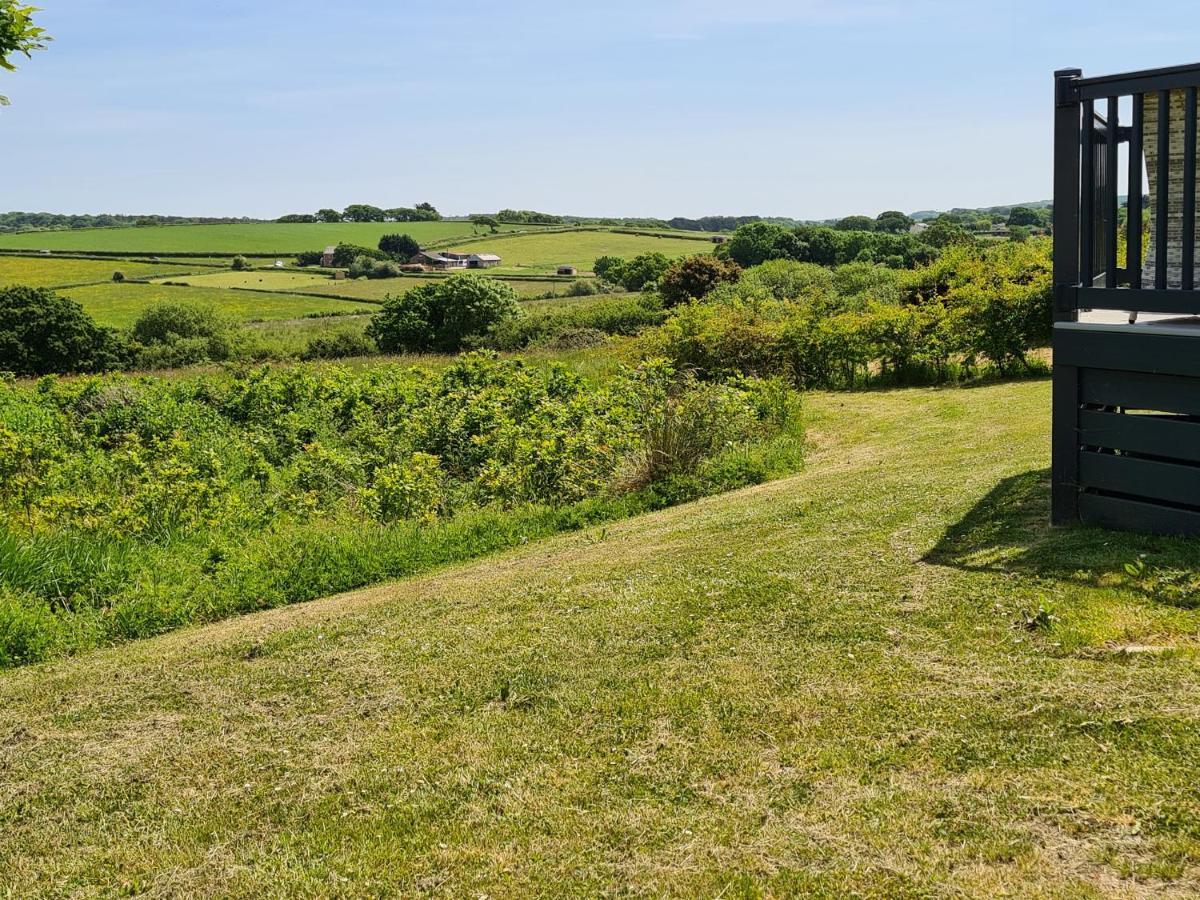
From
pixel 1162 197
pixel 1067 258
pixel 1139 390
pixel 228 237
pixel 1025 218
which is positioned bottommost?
pixel 1139 390

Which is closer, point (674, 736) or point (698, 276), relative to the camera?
point (674, 736)

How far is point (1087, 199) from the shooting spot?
17.7 feet

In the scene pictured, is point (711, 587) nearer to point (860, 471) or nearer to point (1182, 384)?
point (1182, 384)

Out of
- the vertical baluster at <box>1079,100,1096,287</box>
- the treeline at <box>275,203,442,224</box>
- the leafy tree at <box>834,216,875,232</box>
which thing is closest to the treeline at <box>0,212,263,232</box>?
the treeline at <box>275,203,442,224</box>

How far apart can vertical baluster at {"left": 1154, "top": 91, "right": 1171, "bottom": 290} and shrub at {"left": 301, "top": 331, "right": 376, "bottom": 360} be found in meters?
35.2

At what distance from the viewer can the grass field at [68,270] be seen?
6203cm

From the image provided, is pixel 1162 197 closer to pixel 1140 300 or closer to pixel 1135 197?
pixel 1135 197

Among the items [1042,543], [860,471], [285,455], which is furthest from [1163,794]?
[285,455]

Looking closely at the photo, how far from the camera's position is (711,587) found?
231 inches

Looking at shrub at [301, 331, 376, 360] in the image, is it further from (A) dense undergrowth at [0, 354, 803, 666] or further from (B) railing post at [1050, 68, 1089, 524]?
(B) railing post at [1050, 68, 1089, 524]

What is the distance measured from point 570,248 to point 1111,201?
261 feet

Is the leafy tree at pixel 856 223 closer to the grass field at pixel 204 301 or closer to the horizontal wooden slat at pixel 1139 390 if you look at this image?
the grass field at pixel 204 301

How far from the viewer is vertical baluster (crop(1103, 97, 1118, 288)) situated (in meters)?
5.37

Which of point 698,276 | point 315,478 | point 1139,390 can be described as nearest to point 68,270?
point 698,276
